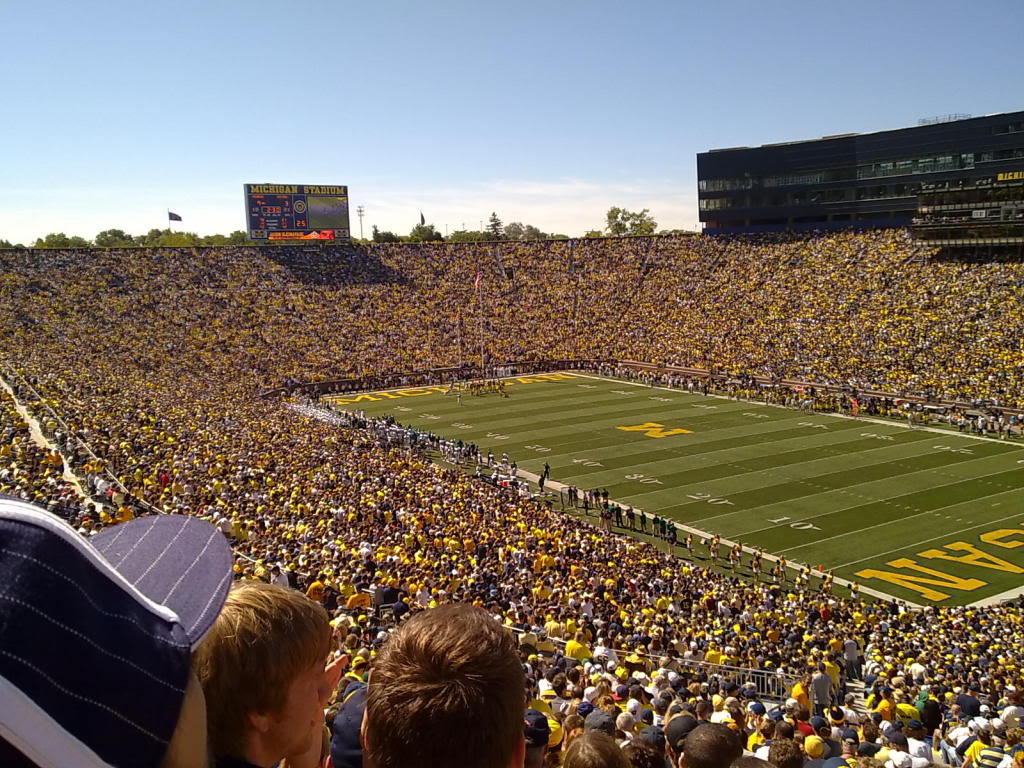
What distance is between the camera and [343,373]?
50.3m

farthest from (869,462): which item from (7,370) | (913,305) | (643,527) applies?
(7,370)

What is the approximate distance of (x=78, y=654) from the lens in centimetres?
102

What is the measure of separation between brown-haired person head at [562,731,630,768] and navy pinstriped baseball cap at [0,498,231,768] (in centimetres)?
183

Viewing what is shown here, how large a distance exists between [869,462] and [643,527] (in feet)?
37.2

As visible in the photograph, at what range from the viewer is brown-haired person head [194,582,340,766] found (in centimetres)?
177

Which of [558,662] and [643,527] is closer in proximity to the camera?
[558,662]

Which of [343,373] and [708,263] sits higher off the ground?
[708,263]

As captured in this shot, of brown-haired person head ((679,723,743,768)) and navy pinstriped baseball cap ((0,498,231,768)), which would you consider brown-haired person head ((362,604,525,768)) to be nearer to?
navy pinstriped baseball cap ((0,498,231,768))

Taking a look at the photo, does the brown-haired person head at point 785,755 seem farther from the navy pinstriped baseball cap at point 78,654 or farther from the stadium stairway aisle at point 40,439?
the stadium stairway aisle at point 40,439

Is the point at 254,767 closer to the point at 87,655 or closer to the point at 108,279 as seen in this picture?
the point at 87,655

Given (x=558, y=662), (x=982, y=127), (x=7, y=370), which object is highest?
(x=982, y=127)

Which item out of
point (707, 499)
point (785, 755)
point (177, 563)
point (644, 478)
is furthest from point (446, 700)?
point (644, 478)

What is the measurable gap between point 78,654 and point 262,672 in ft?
2.71

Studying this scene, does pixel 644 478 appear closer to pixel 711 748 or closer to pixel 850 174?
pixel 711 748
